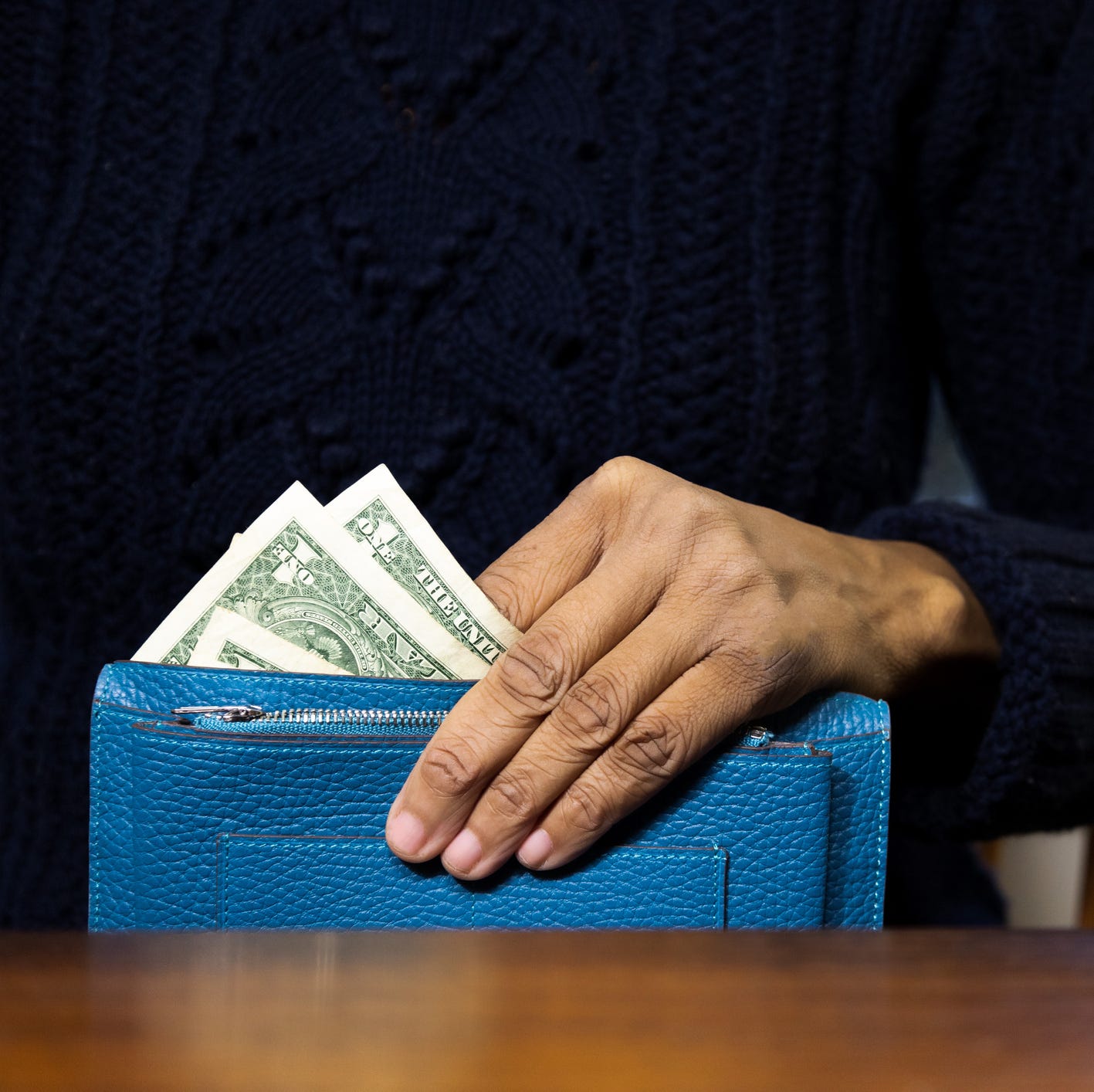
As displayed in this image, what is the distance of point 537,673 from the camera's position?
600mm

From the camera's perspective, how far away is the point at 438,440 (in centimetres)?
86

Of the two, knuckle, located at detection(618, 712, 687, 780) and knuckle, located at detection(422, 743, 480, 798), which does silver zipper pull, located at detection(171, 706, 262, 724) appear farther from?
knuckle, located at detection(618, 712, 687, 780)

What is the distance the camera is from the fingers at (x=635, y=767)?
0.58 m

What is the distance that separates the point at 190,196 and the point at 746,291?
1.54 feet

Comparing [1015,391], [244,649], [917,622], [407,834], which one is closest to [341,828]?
[407,834]

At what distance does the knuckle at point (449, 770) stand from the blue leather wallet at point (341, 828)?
0.02m

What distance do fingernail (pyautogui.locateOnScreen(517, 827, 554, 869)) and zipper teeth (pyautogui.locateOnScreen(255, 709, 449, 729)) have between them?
0.09m

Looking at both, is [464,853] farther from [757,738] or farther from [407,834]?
[757,738]

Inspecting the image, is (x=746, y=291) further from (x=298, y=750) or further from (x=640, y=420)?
(x=298, y=750)

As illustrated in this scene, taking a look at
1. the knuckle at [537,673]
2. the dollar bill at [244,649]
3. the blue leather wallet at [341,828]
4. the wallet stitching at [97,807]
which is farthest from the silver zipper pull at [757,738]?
the wallet stitching at [97,807]

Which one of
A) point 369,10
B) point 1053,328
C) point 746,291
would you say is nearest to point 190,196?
point 369,10

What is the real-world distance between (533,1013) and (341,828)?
0.38 metres

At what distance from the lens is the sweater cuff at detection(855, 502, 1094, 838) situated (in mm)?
774

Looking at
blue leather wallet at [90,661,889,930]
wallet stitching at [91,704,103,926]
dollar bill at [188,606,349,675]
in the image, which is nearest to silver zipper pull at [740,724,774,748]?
blue leather wallet at [90,661,889,930]
